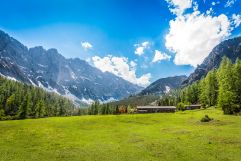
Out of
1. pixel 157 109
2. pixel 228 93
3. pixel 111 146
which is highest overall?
pixel 228 93

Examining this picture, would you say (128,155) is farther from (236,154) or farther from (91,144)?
(236,154)

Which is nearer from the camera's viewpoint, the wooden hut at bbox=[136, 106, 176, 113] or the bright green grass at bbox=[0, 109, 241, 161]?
Answer: the bright green grass at bbox=[0, 109, 241, 161]

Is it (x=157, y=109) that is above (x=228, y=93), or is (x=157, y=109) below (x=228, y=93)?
below

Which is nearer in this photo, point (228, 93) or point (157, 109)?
point (228, 93)

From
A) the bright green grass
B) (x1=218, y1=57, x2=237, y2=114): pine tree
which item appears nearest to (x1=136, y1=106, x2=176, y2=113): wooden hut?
(x1=218, y1=57, x2=237, y2=114): pine tree

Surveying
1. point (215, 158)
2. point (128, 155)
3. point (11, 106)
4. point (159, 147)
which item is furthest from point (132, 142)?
point (11, 106)

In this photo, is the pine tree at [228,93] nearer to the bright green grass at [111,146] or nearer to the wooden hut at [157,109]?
the bright green grass at [111,146]

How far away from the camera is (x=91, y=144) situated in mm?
41688

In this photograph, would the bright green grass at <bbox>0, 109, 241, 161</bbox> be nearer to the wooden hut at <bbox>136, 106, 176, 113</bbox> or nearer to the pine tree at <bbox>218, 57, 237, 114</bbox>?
the pine tree at <bbox>218, 57, 237, 114</bbox>

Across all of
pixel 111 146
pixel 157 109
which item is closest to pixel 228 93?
pixel 111 146

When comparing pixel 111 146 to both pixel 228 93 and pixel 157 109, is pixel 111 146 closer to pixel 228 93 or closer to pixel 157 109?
pixel 228 93

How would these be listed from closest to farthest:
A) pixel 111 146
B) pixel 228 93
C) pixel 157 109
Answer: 1. pixel 111 146
2. pixel 228 93
3. pixel 157 109

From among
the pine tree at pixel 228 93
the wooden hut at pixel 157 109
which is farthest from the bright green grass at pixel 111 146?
the wooden hut at pixel 157 109

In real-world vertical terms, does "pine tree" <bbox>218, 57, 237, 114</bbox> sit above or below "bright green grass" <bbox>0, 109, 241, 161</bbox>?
above
